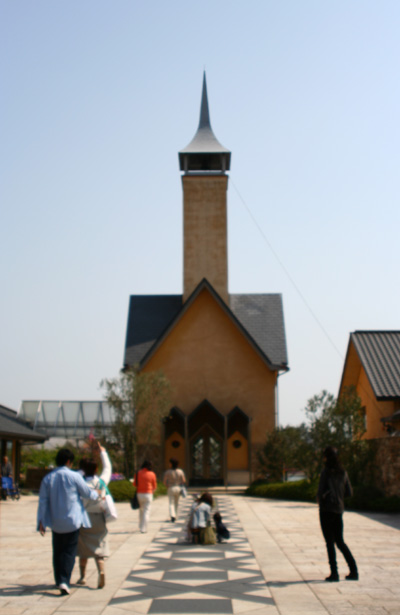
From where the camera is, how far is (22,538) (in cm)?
1425

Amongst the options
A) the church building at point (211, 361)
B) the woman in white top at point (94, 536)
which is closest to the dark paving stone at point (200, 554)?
the woman in white top at point (94, 536)

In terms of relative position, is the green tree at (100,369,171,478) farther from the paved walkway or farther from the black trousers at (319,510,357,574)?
the black trousers at (319,510,357,574)

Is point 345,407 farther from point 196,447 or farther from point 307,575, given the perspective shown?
point 307,575

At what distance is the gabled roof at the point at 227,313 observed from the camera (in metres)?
33.2

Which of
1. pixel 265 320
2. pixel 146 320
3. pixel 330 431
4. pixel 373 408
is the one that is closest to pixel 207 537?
pixel 330 431

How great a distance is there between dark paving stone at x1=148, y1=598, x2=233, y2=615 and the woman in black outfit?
186 centimetres

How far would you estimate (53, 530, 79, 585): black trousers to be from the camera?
838 cm

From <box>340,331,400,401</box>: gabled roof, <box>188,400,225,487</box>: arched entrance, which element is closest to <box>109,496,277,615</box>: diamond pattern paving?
<box>340,331,400,401</box>: gabled roof

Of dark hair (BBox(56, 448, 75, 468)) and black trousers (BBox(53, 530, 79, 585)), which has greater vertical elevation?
dark hair (BBox(56, 448, 75, 468))

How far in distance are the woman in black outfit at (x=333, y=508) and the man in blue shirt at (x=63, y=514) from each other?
292cm

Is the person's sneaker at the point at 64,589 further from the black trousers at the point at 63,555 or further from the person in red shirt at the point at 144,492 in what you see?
the person in red shirt at the point at 144,492

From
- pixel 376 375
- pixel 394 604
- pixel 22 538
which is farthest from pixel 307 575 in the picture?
pixel 376 375

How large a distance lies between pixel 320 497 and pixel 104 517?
2772 millimetres

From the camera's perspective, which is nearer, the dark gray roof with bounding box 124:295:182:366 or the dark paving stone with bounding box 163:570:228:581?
the dark paving stone with bounding box 163:570:228:581
